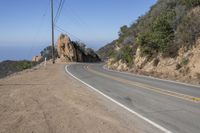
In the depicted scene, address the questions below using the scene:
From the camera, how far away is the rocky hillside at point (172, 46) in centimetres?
2370

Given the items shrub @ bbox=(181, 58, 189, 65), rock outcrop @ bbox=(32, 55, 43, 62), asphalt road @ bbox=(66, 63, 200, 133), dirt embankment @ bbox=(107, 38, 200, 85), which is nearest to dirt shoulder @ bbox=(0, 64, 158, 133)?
asphalt road @ bbox=(66, 63, 200, 133)

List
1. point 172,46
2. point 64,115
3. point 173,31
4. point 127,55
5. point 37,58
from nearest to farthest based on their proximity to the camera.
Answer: point 64,115 → point 172,46 → point 173,31 → point 127,55 → point 37,58

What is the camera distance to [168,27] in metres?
28.4

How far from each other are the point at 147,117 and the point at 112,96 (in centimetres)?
476

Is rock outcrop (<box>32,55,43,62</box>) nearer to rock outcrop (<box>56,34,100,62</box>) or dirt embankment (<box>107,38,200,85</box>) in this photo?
rock outcrop (<box>56,34,100,62</box>)

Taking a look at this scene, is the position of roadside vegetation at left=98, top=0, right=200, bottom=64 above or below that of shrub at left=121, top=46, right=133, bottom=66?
above

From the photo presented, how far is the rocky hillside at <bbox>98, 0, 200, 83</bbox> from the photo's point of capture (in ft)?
77.8

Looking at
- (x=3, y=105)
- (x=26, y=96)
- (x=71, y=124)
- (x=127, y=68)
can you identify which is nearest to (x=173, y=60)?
(x=127, y=68)

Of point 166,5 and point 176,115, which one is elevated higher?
point 166,5

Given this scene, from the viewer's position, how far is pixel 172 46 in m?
26.9

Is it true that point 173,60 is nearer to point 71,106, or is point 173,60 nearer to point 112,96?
point 112,96

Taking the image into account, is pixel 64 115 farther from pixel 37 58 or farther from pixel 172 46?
pixel 37 58

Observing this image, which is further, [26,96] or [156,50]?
[156,50]

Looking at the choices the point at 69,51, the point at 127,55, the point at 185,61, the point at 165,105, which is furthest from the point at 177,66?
the point at 69,51
